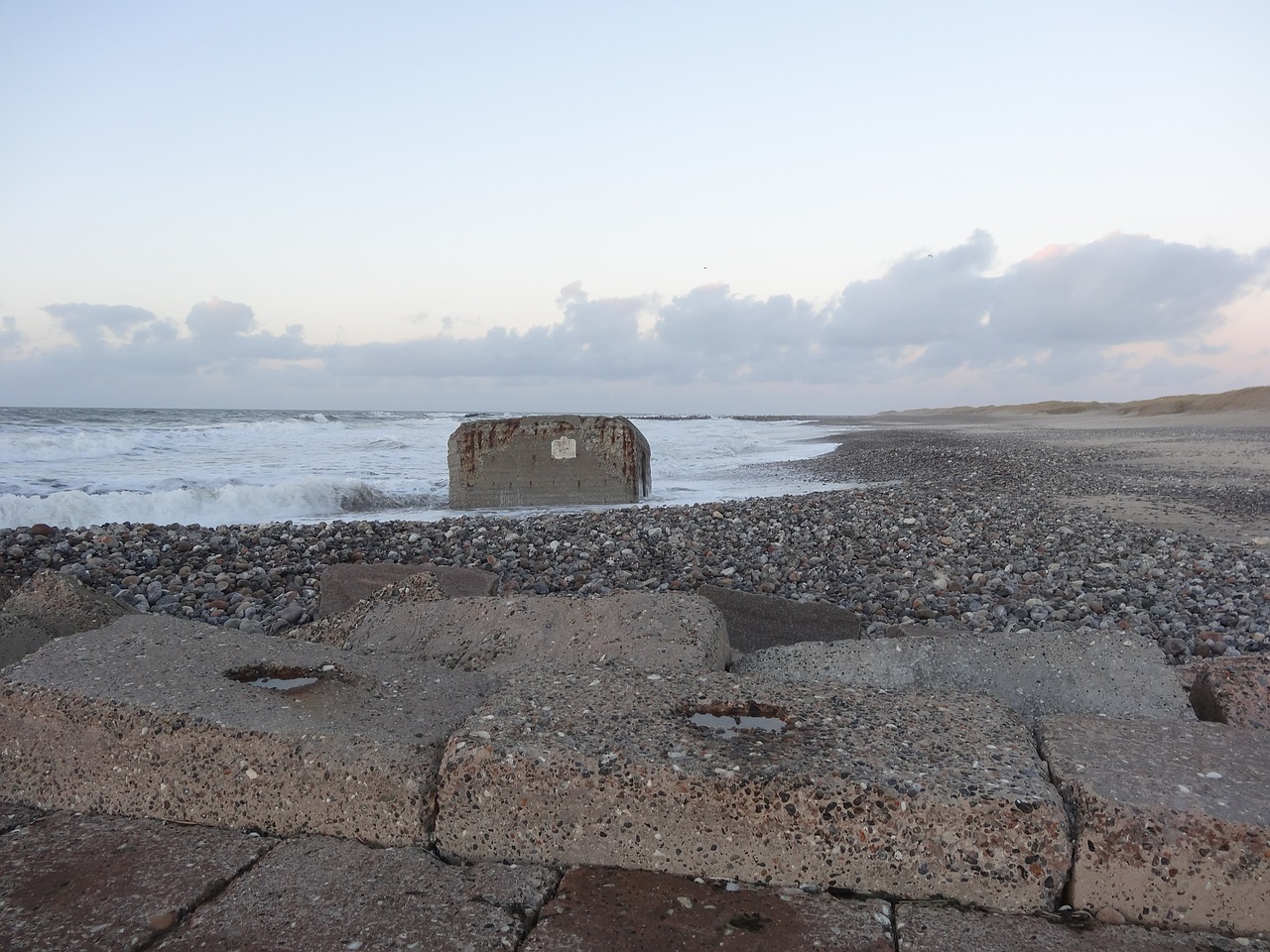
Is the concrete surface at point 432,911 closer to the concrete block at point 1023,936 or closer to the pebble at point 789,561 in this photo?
the concrete block at point 1023,936

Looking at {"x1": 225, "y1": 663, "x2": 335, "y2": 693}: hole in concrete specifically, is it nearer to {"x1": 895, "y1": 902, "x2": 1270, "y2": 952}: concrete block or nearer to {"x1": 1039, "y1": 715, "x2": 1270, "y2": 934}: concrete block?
{"x1": 895, "y1": 902, "x2": 1270, "y2": 952}: concrete block

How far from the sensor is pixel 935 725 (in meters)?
2.24

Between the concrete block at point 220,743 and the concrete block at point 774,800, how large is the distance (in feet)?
0.58

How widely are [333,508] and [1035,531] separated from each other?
28.2 feet

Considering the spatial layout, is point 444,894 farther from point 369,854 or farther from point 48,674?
point 48,674

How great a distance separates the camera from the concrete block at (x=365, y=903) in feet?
5.44

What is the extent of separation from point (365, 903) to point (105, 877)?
662mm

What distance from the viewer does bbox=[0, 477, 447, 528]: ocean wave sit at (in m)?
9.18

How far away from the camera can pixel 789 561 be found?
665 cm

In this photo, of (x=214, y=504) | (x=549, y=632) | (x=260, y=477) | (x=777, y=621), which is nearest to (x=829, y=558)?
(x=777, y=621)

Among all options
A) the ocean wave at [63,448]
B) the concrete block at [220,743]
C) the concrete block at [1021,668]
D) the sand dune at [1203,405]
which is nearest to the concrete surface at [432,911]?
the concrete block at [220,743]

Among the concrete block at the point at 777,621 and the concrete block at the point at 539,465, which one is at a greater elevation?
the concrete block at the point at 539,465

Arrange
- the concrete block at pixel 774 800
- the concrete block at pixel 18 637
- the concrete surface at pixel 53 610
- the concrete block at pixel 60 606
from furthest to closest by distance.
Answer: the concrete block at pixel 60 606
the concrete surface at pixel 53 610
the concrete block at pixel 18 637
the concrete block at pixel 774 800

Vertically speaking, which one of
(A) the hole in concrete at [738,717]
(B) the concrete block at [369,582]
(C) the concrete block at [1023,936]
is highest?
(A) the hole in concrete at [738,717]
